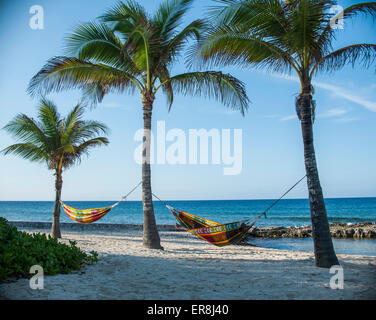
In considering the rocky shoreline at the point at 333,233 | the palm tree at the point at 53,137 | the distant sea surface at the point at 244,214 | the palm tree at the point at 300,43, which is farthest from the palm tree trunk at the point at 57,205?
the distant sea surface at the point at 244,214

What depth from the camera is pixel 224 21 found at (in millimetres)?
4297

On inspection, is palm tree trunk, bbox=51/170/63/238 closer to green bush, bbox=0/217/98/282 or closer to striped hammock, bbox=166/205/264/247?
green bush, bbox=0/217/98/282

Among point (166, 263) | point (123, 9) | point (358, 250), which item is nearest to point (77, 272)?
point (166, 263)

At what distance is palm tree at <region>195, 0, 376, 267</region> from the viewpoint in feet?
13.2

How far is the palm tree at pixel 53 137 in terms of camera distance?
6.85 m

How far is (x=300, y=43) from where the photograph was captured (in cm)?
413

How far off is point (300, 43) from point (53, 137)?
5783 mm

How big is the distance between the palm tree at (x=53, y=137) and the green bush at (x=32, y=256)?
336 cm

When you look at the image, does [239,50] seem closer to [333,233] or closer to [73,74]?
[73,74]

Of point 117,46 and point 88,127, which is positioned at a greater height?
point 117,46

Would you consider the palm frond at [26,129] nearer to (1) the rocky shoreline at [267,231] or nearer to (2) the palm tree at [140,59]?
(2) the palm tree at [140,59]

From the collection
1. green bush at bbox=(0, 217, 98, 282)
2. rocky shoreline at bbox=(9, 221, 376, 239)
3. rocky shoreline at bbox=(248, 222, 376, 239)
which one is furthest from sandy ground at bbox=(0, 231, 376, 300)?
rocky shoreline at bbox=(248, 222, 376, 239)

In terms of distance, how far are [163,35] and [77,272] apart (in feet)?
14.9

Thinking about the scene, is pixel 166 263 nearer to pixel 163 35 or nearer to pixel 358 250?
pixel 163 35
